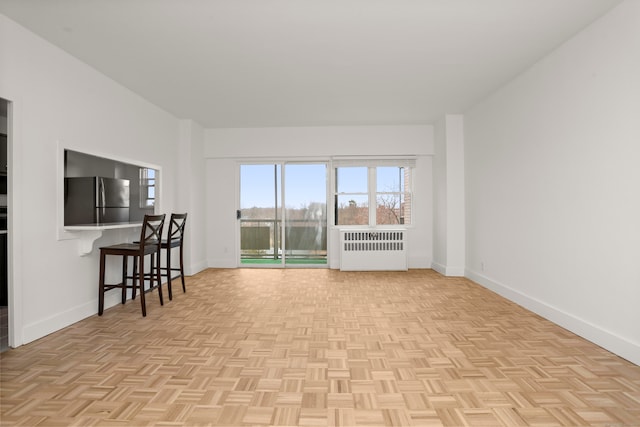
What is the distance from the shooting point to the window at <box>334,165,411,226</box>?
6344 millimetres

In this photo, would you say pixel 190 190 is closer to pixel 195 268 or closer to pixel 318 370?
pixel 195 268

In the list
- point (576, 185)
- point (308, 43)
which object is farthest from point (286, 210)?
point (576, 185)

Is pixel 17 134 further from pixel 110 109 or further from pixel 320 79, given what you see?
pixel 320 79

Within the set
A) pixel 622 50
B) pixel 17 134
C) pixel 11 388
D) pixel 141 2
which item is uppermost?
pixel 141 2

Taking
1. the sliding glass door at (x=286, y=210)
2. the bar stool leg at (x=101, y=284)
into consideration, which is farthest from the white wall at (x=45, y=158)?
the sliding glass door at (x=286, y=210)

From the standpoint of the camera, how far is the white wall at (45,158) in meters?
2.66

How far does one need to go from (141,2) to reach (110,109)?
187 centimetres

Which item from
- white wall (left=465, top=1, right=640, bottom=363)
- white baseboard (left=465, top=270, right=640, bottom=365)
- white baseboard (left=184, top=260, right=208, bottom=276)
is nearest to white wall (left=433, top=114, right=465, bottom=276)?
white wall (left=465, top=1, right=640, bottom=363)

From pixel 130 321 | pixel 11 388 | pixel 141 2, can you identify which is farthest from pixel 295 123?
pixel 11 388

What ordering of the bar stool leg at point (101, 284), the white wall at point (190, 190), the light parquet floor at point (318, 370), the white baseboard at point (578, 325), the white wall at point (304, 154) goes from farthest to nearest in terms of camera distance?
the white wall at point (304, 154), the white wall at point (190, 190), the bar stool leg at point (101, 284), the white baseboard at point (578, 325), the light parquet floor at point (318, 370)

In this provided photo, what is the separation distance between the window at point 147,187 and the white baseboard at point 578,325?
4.89m

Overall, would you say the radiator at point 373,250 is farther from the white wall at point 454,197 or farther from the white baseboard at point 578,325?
the white baseboard at point 578,325

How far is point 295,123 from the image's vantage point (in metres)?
5.95

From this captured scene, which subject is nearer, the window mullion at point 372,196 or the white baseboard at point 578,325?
the white baseboard at point 578,325
